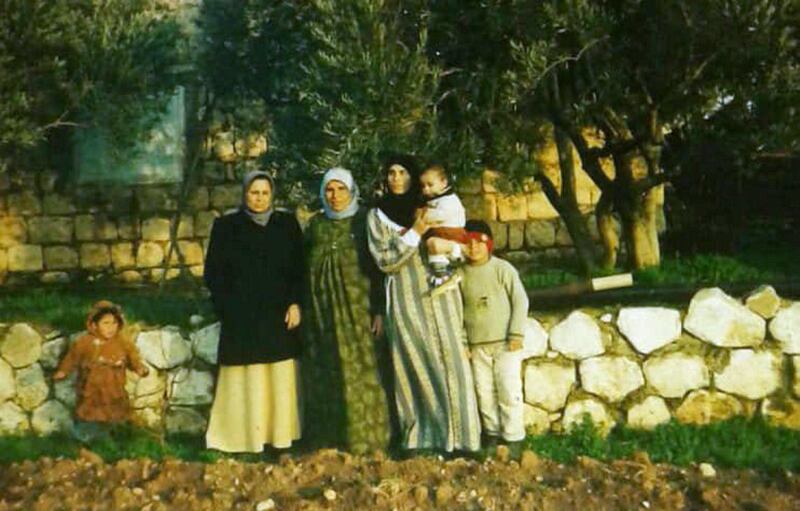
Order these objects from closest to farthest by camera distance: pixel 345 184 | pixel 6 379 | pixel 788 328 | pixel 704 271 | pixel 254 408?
pixel 345 184, pixel 254 408, pixel 788 328, pixel 6 379, pixel 704 271

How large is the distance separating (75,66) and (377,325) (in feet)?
12.8

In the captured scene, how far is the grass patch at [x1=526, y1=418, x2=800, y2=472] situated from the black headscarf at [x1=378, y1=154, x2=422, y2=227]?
1618 mm

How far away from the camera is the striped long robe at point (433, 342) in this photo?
5.40m

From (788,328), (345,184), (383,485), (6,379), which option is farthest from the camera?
(6,379)

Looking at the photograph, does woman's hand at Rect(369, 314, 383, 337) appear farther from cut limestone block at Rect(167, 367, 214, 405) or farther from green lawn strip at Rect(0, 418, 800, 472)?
cut limestone block at Rect(167, 367, 214, 405)

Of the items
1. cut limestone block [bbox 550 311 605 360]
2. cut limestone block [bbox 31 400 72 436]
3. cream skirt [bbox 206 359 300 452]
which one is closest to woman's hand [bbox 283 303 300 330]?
cream skirt [bbox 206 359 300 452]

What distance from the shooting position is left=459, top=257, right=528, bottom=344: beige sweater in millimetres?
5504

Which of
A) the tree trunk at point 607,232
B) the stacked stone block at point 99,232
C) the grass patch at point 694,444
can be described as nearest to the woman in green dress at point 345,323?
the grass patch at point 694,444

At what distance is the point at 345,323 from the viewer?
5500 millimetres

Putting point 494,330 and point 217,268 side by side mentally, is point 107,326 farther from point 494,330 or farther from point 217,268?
point 494,330

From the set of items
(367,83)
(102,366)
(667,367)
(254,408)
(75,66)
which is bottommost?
(254,408)

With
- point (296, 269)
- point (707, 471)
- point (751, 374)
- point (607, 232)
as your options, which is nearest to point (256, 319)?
point (296, 269)

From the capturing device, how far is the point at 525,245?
1209 cm

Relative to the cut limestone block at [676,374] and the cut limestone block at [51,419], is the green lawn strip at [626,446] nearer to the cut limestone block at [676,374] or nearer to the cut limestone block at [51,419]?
the cut limestone block at [51,419]
